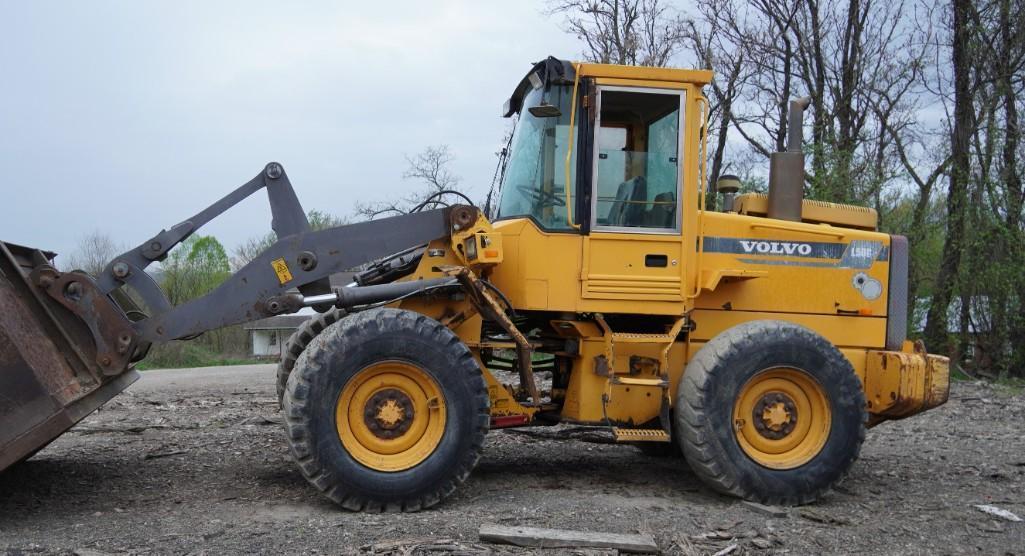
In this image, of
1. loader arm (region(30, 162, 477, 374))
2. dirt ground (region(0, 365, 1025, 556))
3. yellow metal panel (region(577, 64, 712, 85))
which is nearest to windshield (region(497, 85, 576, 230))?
yellow metal panel (region(577, 64, 712, 85))

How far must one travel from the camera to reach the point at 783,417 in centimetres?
615

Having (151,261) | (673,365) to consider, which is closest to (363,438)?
(151,261)

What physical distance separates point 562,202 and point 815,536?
268cm

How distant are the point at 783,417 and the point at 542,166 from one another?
8.02 ft

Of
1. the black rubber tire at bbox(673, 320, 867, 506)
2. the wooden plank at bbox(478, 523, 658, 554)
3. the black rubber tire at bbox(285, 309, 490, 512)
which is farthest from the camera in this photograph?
the black rubber tire at bbox(673, 320, 867, 506)

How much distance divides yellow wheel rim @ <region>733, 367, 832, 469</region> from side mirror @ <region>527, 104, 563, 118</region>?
2274 mm

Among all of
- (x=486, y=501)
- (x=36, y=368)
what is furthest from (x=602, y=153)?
(x=36, y=368)

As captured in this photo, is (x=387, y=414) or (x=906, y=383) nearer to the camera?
(x=387, y=414)

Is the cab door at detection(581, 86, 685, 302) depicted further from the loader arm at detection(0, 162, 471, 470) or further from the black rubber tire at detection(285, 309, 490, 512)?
the black rubber tire at detection(285, 309, 490, 512)

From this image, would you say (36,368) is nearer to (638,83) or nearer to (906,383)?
(638,83)

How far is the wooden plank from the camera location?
15.6 ft

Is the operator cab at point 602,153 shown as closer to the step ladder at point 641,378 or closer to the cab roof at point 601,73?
the cab roof at point 601,73

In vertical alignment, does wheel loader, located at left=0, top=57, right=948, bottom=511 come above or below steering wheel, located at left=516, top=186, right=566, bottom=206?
below

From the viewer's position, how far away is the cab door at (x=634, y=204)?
6.14 meters
